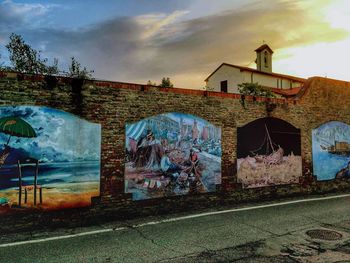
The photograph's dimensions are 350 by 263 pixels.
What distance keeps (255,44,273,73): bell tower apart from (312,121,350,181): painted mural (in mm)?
43240

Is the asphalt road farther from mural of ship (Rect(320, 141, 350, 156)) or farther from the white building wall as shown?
the white building wall

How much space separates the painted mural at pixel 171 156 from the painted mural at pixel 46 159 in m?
1.13

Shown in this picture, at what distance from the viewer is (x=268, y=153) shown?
1254 centimetres

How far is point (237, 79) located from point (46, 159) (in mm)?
42190

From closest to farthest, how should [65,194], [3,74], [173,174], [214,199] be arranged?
[3,74] < [65,194] < [173,174] < [214,199]

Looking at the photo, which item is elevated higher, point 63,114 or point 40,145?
point 63,114

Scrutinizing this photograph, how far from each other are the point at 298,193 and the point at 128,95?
800cm

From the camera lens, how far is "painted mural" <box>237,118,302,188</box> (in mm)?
11938

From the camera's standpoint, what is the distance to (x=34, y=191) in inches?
320

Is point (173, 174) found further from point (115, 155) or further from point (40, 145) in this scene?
point (40, 145)

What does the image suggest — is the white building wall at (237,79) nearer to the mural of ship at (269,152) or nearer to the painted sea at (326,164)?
the painted sea at (326,164)

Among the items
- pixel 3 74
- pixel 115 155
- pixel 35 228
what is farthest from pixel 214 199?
pixel 3 74

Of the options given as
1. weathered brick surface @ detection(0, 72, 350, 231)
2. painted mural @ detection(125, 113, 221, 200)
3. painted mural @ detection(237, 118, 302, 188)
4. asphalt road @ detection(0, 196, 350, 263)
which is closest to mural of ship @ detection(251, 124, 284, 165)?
painted mural @ detection(237, 118, 302, 188)

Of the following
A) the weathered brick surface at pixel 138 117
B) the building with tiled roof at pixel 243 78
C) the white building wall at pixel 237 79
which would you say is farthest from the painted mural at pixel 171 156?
the white building wall at pixel 237 79
